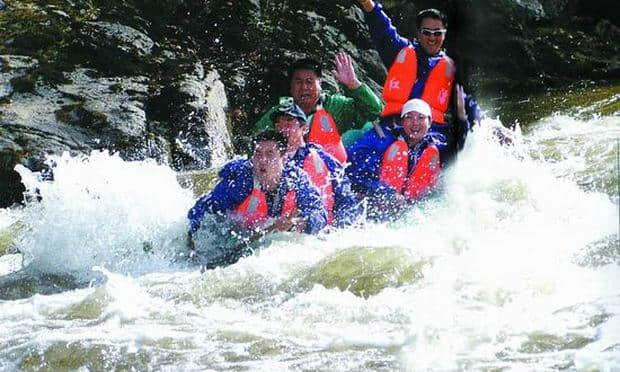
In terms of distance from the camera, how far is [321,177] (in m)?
4.55

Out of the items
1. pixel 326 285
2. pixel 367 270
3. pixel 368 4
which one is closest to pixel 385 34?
pixel 368 4

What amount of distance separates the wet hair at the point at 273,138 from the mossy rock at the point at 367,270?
2.39 ft

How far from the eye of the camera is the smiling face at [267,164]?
4.37m

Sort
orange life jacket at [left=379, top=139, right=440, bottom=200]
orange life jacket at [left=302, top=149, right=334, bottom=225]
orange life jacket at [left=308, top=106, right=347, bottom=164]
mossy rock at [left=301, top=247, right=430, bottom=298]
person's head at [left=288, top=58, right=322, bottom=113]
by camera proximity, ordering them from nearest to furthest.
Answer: mossy rock at [left=301, top=247, right=430, bottom=298] → orange life jacket at [left=302, top=149, right=334, bottom=225] → orange life jacket at [left=379, top=139, right=440, bottom=200] → orange life jacket at [left=308, top=106, right=347, bottom=164] → person's head at [left=288, top=58, right=322, bottom=113]

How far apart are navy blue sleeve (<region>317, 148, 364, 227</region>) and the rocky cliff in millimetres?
1400

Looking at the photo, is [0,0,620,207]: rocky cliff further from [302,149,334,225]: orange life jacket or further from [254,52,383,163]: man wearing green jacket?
[302,149,334,225]: orange life jacket

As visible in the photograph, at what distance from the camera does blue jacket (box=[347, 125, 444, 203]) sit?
15.5ft

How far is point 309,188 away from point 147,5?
5.43 metres

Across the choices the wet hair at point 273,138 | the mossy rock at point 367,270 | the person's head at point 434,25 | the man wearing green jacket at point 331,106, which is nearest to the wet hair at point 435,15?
the person's head at point 434,25

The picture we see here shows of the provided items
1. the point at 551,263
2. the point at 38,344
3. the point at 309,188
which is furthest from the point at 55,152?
the point at 551,263

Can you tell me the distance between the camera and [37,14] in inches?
330

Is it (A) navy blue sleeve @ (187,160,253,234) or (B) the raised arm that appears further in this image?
(B) the raised arm

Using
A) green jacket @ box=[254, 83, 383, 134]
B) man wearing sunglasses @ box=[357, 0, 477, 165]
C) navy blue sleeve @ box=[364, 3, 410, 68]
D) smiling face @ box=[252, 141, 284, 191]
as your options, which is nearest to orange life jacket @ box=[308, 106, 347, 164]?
green jacket @ box=[254, 83, 383, 134]

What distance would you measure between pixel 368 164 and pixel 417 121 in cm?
42
